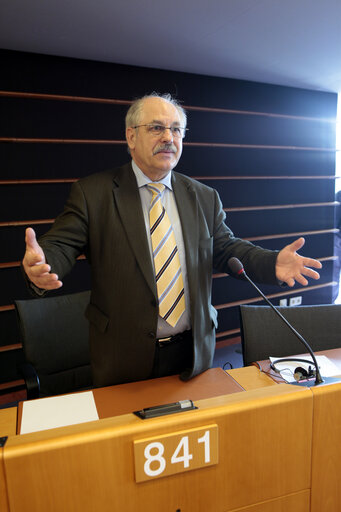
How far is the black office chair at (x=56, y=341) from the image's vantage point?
2076mm

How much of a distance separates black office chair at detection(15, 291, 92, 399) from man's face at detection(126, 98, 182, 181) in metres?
1.03

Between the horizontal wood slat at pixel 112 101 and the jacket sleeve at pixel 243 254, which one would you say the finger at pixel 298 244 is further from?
the horizontal wood slat at pixel 112 101

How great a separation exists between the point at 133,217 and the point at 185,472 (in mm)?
976

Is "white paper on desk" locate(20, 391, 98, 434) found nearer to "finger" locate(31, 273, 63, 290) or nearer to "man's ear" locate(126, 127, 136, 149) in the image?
"finger" locate(31, 273, 63, 290)

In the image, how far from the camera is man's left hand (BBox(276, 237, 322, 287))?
54.6 inches

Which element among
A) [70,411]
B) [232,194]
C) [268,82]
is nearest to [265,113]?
[268,82]

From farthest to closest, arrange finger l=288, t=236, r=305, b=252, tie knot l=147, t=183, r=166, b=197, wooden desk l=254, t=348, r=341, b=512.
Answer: tie knot l=147, t=183, r=166, b=197 → finger l=288, t=236, r=305, b=252 → wooden desk l=254, t=348, r=341, b=512

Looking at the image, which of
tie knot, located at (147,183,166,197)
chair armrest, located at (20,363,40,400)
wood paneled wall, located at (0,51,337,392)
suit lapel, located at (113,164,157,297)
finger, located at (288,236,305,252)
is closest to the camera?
finger, located at (288,236,305,252)

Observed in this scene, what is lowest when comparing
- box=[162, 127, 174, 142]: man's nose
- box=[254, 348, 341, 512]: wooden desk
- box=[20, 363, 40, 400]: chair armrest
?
box=[20, 363, 40, 400]: chair armrest

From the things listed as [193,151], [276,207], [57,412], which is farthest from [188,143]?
[57,412]

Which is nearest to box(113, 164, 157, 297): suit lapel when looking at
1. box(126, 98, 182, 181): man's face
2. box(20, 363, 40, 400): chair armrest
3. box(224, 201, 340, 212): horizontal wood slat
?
box(126, 98, 182, 181): man's face

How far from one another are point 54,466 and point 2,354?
9.14 ft

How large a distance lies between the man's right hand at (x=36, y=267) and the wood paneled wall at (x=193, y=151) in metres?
2.00

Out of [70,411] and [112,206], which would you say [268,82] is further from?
[70,411]
